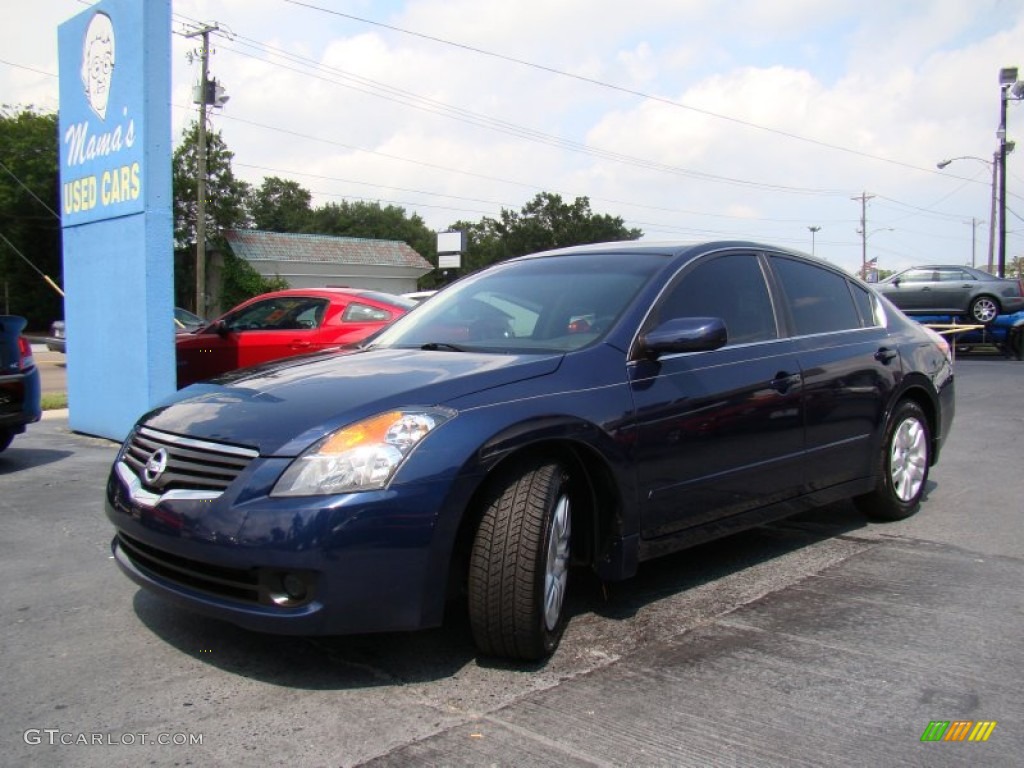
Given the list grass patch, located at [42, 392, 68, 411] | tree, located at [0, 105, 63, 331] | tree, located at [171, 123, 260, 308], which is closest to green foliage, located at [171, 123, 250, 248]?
tree, located at [171, 123, 260, 308]

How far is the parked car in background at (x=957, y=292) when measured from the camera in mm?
18594

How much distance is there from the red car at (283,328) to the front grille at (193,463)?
5.57 metres

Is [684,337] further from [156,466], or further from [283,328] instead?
[283,328]

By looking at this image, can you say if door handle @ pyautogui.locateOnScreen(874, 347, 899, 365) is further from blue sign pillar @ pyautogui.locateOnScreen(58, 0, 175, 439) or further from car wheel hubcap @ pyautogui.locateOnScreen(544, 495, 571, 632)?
blue sign pillar @ pyautogui.locateOnScreen(58, 0, 175, 439)

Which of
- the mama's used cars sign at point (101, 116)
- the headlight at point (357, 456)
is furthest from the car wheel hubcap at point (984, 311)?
the headlight at point (357, 456)

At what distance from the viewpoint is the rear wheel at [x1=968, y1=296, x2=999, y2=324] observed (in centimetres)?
1859

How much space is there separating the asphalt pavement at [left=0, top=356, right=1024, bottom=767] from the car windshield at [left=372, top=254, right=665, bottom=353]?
3.93ft

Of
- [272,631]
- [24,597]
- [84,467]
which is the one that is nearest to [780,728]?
[272,631]

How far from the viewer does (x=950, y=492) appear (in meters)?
6.17

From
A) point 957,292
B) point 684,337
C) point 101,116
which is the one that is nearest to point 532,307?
point 684,337

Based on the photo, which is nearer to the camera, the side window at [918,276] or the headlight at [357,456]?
the headlight at [357,456]

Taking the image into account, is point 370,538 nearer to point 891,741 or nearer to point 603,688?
point 603,688

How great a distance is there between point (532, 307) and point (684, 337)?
861 millimetres

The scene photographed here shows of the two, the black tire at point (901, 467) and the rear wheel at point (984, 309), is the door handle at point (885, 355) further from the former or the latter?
the rear wheel at point (984, 309)
